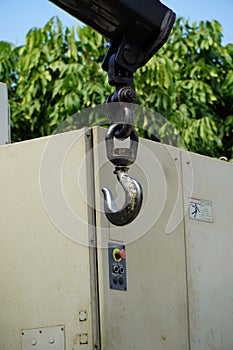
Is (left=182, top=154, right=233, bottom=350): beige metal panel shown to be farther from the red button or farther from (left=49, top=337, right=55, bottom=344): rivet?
(left=49, top=337, right=55, bottom=344): rivet

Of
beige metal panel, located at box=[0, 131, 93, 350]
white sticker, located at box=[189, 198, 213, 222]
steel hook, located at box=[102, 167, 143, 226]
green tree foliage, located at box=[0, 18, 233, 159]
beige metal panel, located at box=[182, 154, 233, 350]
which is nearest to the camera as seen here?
steel hook, located at box=[102, 167, 143, 226]

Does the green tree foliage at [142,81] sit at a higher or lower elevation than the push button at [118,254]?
higher

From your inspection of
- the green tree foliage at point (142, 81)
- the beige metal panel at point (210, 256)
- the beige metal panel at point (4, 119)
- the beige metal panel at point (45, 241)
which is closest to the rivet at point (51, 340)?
the beige metal panel at point (45, 241)

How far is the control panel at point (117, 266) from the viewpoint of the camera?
3.24 meters

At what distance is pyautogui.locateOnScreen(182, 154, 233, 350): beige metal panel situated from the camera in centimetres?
367

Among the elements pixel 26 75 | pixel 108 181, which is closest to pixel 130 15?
pixel 108 181

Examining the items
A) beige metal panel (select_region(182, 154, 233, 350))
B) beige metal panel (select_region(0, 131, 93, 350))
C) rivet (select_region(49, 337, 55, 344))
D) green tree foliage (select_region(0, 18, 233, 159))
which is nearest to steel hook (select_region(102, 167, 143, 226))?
beige metal panel (select_region(0, 131, 93, 350))

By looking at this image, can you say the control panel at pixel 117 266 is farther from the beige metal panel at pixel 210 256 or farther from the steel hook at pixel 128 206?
the steel hook at pixel 128 206

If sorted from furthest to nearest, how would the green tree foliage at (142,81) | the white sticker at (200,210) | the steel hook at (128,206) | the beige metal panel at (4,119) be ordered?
1. the green tree foliage at (142,81)
2. the beige metal panel at (4,119)
3. the white sticker at (200,210)
4. the steel hook at (128,206)

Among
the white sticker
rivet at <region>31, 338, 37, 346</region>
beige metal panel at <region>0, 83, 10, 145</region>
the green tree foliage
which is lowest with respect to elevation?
rivet at <region>31, 338, 37, 346</region>

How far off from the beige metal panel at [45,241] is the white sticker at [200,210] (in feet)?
2.29

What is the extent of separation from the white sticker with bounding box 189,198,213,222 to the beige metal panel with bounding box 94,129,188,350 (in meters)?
0.09

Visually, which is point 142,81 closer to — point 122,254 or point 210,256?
point 210,256

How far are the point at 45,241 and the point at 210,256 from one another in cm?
86
